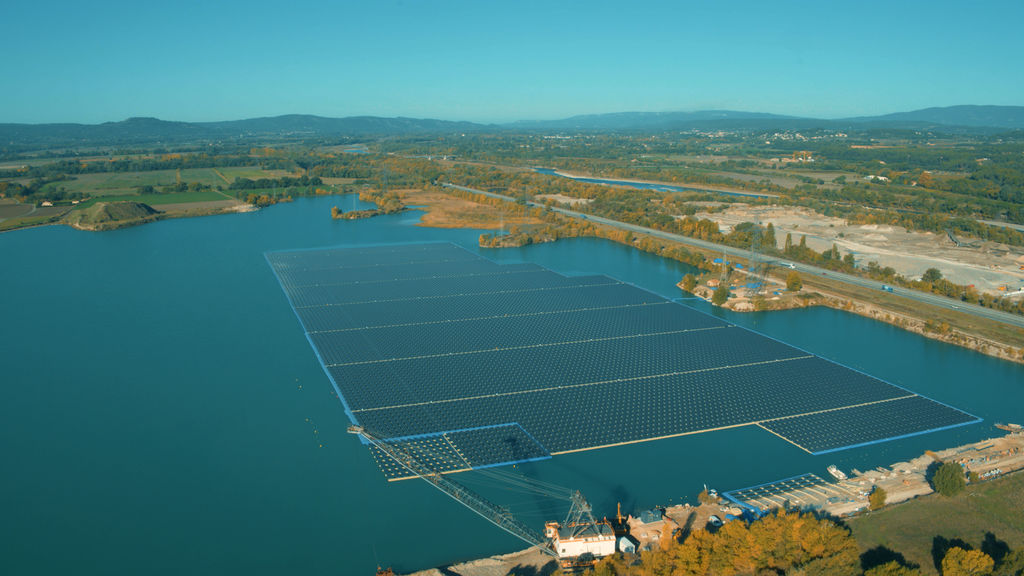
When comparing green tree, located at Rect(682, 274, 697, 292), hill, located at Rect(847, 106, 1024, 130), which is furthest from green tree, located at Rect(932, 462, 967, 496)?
hill, located at Rect(847, 106, 1024, 130)

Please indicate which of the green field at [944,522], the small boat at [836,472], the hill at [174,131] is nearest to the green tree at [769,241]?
the small boat at [836,472]

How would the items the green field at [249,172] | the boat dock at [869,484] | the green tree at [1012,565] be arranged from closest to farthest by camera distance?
the green tree at [1012,565] < the boat dock at [869,484] < the green field at [249,172]

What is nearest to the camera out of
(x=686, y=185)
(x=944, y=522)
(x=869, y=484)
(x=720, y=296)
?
(x=944, y=522)

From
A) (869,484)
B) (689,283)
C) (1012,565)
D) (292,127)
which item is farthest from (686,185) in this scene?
(292,127)

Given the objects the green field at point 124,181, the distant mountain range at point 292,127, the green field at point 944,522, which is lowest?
the green field at point 944,522

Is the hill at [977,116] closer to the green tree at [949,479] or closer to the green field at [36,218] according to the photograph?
the green tree at [949,479]

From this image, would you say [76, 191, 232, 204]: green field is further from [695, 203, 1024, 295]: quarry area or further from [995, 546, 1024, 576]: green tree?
[995, 546, 1024, 576]: green tree

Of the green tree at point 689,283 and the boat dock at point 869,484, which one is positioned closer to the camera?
the boat dock at point 869,484

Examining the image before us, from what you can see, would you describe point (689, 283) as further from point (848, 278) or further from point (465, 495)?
point (465, 495)
